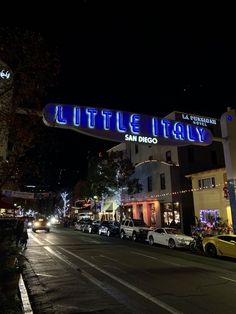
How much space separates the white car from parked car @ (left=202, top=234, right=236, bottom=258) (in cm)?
319

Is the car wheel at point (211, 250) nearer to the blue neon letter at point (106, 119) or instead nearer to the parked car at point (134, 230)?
the blue neon letter at point (106, 119)

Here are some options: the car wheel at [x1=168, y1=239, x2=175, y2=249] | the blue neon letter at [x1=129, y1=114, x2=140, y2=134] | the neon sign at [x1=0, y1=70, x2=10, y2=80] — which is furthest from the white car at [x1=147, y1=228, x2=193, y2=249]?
the neon sign at [x1=0, y1=70, x2=10, y2=80]

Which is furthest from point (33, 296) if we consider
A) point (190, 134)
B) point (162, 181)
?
point (162, 181)

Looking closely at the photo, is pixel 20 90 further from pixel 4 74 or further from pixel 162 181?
pixel 162 181

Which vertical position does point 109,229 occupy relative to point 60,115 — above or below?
below

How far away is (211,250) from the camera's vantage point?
66.4 ft

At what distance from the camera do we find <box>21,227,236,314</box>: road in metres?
8.31

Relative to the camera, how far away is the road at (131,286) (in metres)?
8.31

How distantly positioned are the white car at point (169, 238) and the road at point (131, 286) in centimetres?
760

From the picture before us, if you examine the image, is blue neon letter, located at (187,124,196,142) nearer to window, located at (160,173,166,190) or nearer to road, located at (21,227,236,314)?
→ road, located at (21,227,236,314)

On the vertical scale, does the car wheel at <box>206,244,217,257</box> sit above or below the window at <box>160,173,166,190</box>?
below

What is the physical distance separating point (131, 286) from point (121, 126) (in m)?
10.6

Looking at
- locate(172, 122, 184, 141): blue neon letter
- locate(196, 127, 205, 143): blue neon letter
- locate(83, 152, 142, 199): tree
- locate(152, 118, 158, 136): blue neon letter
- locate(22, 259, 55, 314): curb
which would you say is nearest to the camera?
locate(22, 259, 55, 314): curb

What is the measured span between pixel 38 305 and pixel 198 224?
25.1 metres
